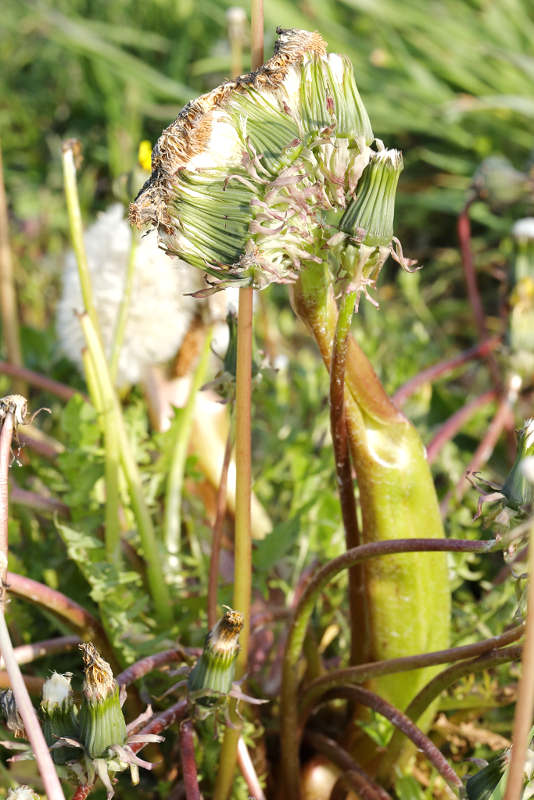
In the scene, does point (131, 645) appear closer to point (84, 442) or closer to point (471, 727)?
point (84, 442)

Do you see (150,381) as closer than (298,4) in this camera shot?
Yes

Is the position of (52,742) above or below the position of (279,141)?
below

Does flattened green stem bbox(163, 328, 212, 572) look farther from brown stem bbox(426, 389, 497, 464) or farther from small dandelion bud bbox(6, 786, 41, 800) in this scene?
small dandelion bud bbox(6, 786, 41, 800)

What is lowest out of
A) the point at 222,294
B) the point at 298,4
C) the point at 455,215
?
the point at 222,294

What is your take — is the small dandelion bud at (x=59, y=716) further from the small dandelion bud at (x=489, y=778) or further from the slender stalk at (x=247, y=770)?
the small dandelion bud at (x=489, y=778)

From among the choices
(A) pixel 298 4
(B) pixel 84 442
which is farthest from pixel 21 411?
(A) pixel 298 4

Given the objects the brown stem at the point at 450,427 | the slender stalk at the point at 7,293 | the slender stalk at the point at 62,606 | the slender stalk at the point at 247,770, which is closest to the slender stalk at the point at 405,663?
the slender stalk at the point at 247,770
